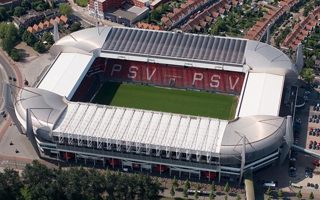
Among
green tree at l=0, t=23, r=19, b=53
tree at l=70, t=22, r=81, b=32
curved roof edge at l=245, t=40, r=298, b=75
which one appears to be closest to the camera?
curved roof edge at l=245, t=40, r=298, b=75

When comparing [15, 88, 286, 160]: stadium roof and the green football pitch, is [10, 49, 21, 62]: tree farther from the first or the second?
[15, 88, 286, 160]: stadium roof

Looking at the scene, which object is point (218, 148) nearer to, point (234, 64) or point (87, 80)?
point (234, 64)

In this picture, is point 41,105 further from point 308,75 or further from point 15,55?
point 308,75

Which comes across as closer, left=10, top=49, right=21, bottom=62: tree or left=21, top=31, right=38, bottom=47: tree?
left=10, top=49, right=21, bottom=62: tree

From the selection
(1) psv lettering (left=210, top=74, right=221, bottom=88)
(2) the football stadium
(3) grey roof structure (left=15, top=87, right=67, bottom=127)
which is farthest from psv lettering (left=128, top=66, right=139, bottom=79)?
(3) grey roof structure (left=15, top=87, right=67, bottom=127)

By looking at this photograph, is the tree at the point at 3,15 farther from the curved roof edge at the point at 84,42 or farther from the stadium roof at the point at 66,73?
the stadium roof at the point at 66,73

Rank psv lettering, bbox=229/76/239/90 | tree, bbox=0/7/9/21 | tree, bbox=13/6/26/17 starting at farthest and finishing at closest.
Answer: tree, bbox=13/6/26/17 < tree, bbox=0/7/9/21 < psv lettering, bbox=229/76/239/90
